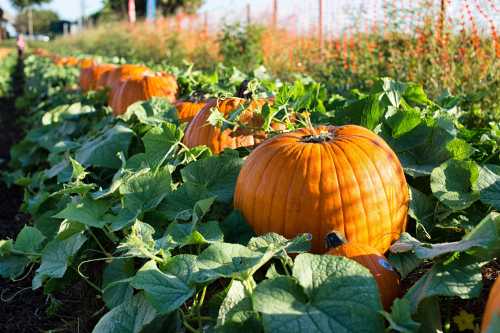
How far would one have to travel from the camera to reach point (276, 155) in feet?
7.30

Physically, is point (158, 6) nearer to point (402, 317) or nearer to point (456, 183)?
point (456, 183)

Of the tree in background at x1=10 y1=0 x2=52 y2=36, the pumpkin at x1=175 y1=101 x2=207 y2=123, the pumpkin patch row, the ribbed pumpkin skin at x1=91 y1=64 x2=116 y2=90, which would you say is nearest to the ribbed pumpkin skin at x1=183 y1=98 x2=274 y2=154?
the pumpkin at x1=175 y1=101 x2=207 y2=123

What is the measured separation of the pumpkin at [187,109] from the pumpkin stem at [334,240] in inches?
77.4

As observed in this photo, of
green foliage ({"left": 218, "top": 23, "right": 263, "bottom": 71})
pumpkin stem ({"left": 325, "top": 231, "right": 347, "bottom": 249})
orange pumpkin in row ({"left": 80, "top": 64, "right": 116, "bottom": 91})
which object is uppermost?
green foliage ({"left": 218, "top": 23, "right": 263, "bottom": 71})

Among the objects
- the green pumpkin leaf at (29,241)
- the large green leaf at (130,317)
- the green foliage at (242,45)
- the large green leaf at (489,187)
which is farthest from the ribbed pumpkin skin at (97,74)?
the large green leaf at (489,187)

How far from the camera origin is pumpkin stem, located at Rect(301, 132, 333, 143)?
2279 mm

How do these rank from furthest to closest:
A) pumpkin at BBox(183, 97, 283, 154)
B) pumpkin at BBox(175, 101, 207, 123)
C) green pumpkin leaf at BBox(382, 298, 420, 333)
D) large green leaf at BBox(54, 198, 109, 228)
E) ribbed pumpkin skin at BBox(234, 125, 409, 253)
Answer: pumpkin at BBox(175, 101, 207, 123)
pumpkin at BBox(183, 97, 283, 154)
large green leaf at BBox(54, 198, 109, 228)
ribbed pumpkin skin at BBox(234, 125, 409, 253)
green pumpkin leaf at BBox(382, 298, 420, 333)

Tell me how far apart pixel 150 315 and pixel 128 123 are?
91.6 inches

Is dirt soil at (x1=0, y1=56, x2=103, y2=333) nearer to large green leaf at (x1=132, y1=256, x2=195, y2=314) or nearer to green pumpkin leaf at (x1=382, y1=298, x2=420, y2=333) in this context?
large green leaf at (x1=132, y1=256, x2=195, y2=314)

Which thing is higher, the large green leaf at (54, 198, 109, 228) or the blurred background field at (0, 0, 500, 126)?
the blurred background field at (0, 0, 500, 126)

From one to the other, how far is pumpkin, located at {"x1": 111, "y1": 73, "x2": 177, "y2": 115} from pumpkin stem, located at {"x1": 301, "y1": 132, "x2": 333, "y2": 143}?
2838 mm

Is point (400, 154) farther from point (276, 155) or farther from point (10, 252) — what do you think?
point (10, 252)

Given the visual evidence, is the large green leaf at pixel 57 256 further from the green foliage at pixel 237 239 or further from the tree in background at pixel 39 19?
the tree in background at pixel 39 19

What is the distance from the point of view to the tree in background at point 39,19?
86.9m
